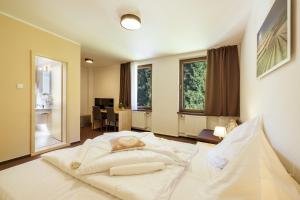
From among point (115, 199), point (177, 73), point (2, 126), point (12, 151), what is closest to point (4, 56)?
point (2, 126)

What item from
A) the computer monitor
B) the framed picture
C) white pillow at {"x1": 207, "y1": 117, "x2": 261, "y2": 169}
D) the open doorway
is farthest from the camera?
the computer monitor

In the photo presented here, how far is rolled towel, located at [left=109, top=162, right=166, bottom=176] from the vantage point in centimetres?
118

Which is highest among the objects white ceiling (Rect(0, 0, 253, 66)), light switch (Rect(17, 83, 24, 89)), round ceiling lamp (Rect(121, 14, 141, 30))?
white ceiling (Rect(0, 0, 253, 66))

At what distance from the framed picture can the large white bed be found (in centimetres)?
61

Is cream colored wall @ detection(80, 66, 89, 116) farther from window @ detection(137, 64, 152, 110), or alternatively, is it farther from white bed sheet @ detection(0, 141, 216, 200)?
white bed sheet @ detection(0, 141, 216, 200)

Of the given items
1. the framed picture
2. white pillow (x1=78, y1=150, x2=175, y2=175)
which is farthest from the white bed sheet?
the framed picture

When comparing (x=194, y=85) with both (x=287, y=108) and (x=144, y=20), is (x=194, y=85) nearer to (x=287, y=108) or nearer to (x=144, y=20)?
(x=144, y=20)

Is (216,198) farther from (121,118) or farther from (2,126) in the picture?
(121,118)

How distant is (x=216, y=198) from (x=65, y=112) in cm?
347

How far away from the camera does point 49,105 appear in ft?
14.2

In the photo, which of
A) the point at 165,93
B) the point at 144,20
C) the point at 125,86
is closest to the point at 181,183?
the point at 144,20

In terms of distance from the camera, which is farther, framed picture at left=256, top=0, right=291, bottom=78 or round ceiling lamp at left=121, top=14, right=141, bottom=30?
round ceiling lamp at left=121, top=14, right=141, bottom=30

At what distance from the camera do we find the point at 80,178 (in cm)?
116

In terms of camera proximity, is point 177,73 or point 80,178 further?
point 177,73
